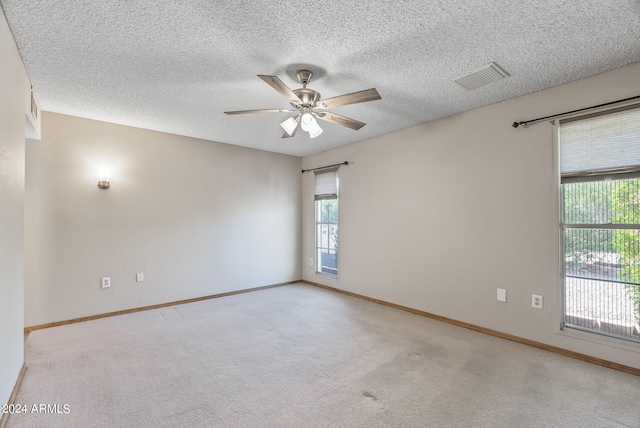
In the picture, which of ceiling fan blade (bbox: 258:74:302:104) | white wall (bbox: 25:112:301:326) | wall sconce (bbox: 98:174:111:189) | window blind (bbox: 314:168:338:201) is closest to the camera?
ceiling fan blade (bbox: 258:74:302:104)

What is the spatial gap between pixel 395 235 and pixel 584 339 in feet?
7.22

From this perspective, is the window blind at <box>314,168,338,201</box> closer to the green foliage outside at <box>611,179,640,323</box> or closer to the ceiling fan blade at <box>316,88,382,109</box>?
the ceiling fan blade at <box>316,88,382,109</box>

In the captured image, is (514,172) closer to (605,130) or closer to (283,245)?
(605,130)

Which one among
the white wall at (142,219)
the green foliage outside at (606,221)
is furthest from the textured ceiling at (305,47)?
the green foliage outside at (606,221)

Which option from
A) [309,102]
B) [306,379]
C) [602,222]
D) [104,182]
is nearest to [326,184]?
[309,102]

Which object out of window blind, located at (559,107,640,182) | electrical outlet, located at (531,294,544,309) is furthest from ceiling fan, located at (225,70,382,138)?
electrical outlet, located at (531,294,544,309)

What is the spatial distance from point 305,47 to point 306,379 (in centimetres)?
248

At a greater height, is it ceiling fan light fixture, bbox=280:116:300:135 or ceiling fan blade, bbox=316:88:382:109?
ceiling fan blade, bbox=316:88:382:109

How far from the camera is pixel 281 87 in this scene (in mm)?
2254

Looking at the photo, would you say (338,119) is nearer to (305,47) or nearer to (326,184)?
(305,47)

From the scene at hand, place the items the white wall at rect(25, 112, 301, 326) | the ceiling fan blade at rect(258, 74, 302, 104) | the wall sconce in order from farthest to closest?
the wall sconce < the white wall at rect(25, 112, 301, 326) < the ceiling fan blade at rect(258, 74, 302, 104)

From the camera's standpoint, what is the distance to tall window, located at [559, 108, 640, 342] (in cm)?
254

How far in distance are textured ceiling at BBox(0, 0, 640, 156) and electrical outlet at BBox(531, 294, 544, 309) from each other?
182 centimetres

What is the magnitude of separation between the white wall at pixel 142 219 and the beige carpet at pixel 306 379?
58 cm
